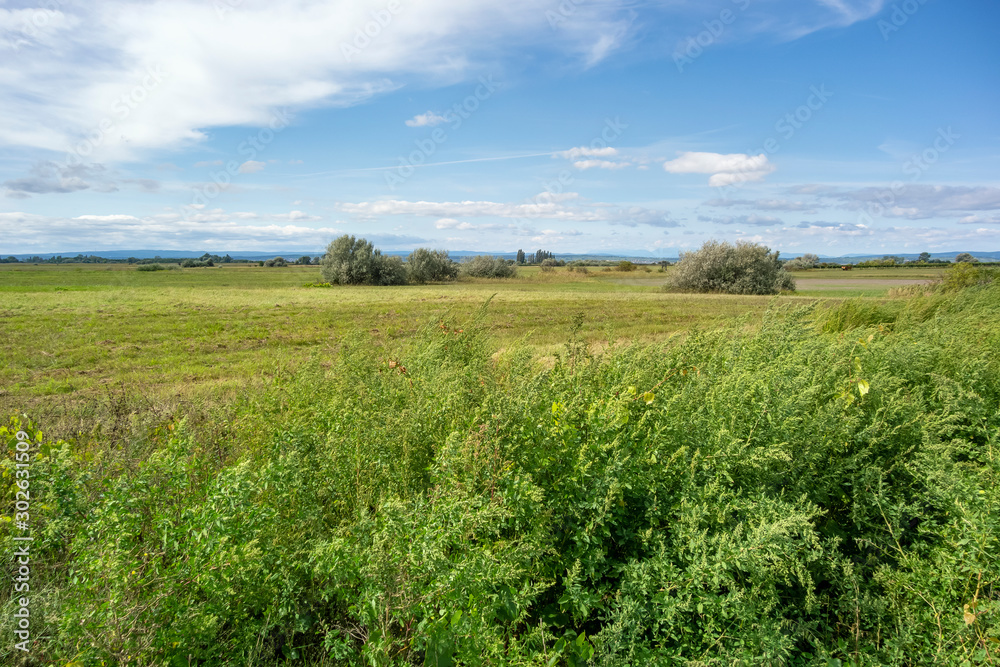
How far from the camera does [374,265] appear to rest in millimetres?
55906

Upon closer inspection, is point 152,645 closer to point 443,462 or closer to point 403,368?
point 443,462

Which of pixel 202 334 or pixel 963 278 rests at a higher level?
pixel 963 278

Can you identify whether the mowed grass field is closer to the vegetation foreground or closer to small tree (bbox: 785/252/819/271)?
the vegetation foreground

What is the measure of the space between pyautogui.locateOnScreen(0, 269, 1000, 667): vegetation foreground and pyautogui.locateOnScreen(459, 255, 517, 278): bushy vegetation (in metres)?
66.9

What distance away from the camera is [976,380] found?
18.9 ft

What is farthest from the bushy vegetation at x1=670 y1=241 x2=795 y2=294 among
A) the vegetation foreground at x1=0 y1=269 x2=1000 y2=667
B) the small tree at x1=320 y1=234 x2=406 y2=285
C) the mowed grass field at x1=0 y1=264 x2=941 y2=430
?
the vegetation foreground at x1=0 y1=269 x2=1000 y2=667

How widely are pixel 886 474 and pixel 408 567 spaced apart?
4119 millimetres

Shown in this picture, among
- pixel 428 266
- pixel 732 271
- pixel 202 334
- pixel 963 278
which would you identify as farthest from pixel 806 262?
pixel 202 334

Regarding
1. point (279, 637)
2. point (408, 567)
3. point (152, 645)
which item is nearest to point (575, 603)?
point (408, 567)

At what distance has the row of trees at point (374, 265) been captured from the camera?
54691mm

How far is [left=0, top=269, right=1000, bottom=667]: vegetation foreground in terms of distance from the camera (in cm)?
273

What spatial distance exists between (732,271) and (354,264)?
36680 millimetres

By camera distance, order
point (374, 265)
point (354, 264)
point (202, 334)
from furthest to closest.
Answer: point (374, 265) → point (354, 264) → point (202, 334)

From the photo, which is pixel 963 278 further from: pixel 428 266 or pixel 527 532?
pixel 428 266
